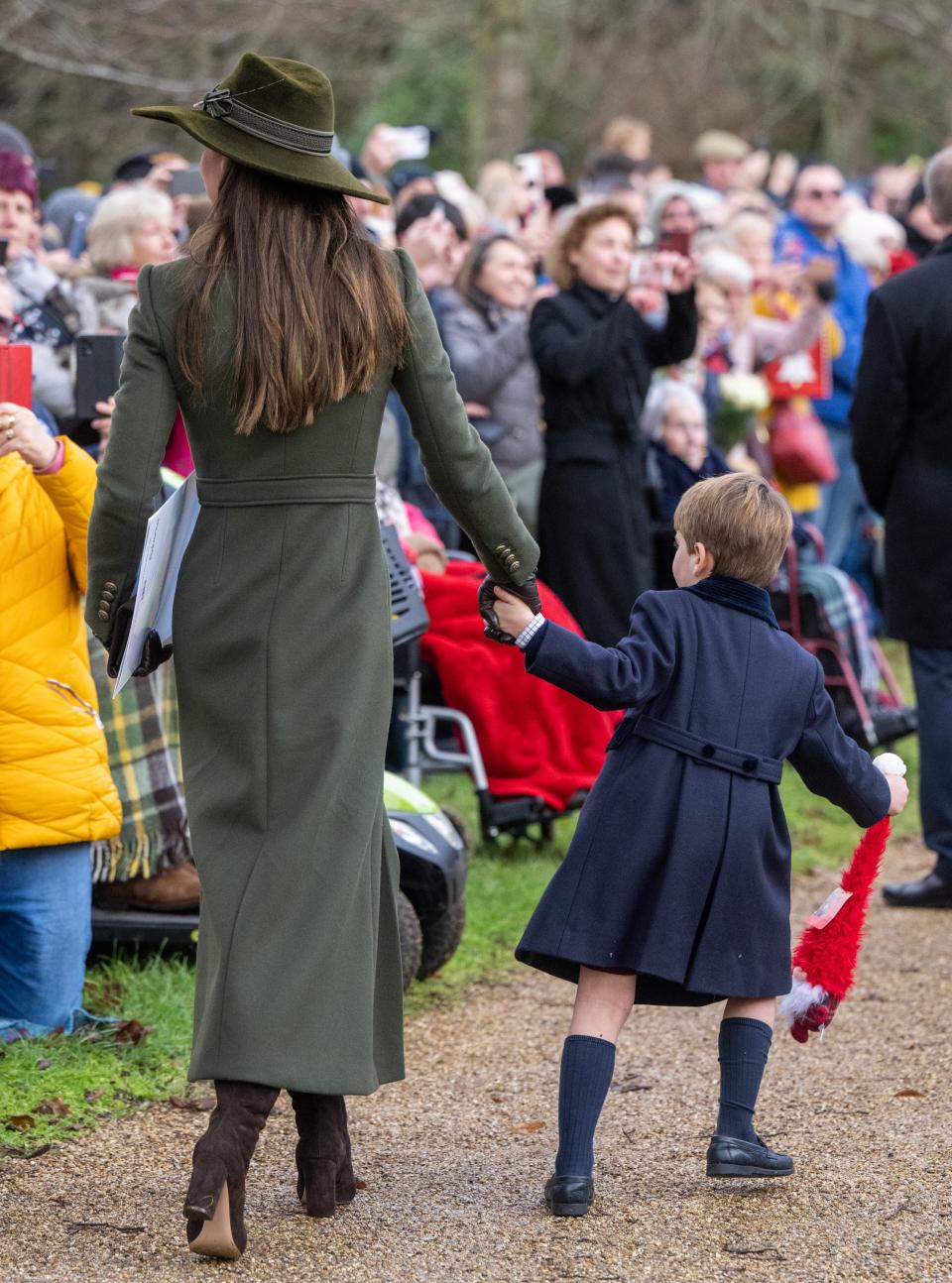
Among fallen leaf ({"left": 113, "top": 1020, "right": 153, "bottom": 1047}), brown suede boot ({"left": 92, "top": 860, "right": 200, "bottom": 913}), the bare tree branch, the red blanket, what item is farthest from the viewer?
the bare tree branch

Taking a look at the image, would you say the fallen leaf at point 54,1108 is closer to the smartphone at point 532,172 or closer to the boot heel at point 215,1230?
the boot heel at point 215,1230

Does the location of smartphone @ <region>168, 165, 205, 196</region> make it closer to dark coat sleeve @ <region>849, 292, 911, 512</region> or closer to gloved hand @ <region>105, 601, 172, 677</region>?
dark coat sleeve @ <region>849, 292, 911, 512</region>

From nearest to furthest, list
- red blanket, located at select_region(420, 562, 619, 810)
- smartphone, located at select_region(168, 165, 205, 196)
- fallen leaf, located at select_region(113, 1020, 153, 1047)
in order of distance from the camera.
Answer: fallen leaf, located at select_region(113, 1020, 153, 1047), red blanket, located at select_region(420, 562, 619, 810), smartphone, located at select_region(168, 165, 205, 196)

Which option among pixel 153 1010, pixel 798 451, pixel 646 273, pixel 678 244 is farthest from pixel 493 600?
pixel 798 451

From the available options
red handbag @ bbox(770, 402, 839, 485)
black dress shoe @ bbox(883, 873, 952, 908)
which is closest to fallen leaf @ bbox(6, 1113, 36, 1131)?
black dress shoe @ bbox(883, 873, 952, 908)

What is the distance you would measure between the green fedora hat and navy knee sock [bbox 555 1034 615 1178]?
5.27 feet

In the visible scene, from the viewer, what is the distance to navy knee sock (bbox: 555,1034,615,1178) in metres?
3.72

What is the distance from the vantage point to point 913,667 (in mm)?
6527

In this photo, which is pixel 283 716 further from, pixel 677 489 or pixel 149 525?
pixel 677 489

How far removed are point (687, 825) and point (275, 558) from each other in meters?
0.94

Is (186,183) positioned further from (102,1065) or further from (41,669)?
(102,1065)

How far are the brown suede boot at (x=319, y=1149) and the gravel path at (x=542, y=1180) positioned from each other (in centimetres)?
5

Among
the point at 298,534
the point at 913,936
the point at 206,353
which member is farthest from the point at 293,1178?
the point at 913,936

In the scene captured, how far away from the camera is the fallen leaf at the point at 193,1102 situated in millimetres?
4402
